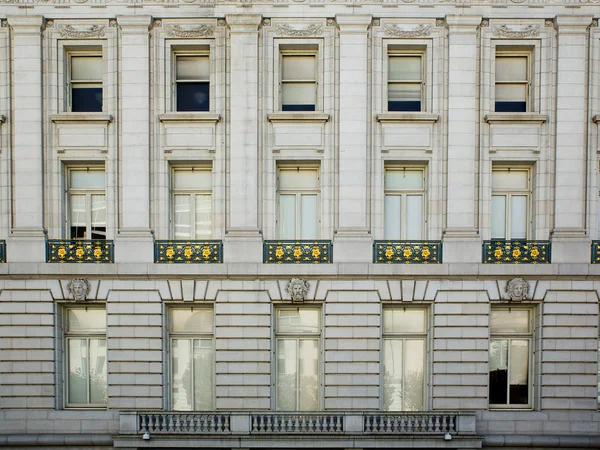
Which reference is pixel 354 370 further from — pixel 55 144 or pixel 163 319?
pixel 55 144

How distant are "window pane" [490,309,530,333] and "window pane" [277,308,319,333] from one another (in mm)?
5006

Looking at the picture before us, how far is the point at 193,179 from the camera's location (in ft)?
47.4

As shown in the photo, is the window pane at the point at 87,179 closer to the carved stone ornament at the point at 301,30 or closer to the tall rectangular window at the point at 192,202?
the tall rectangular window at the point at 192,202

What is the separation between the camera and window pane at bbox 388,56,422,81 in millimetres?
14531

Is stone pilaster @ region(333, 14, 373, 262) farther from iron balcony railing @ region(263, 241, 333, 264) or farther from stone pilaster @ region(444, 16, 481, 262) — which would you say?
stone pilaster @ region(444, 16, 481, 262)

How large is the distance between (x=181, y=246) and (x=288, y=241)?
2968 mm

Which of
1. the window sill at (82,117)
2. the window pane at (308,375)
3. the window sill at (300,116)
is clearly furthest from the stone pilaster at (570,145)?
the window sill at (82,117)

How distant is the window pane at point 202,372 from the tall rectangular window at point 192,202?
10.2 feet

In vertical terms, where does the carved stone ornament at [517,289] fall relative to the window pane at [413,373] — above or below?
above

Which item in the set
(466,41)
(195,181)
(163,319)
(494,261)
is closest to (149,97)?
(195,181)

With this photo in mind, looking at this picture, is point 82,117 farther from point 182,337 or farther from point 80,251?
point 182,337

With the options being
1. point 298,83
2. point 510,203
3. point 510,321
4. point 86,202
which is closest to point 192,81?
point 298,83

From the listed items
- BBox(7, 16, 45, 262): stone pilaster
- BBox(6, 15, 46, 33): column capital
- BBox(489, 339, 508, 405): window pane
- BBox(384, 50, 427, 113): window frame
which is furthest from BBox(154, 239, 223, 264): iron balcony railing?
BBox(489, 339, 508, 405): window pane

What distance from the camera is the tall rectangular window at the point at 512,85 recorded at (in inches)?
570
